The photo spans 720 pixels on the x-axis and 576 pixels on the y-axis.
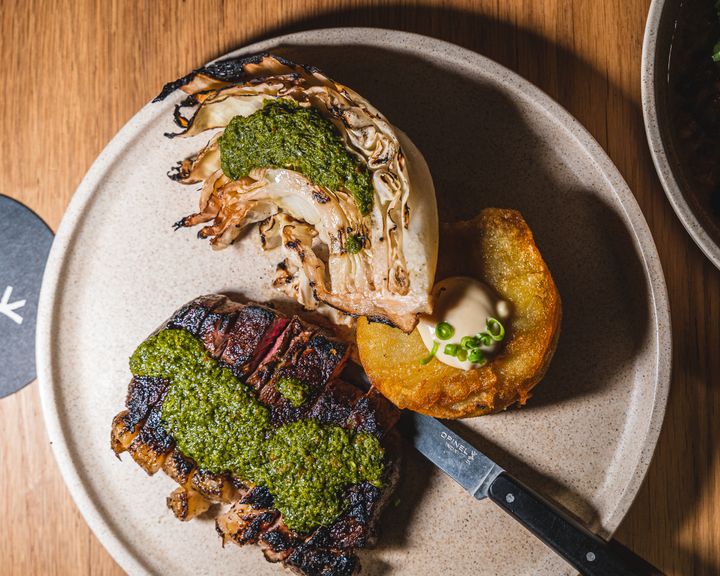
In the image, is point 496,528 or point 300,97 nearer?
point 300,97

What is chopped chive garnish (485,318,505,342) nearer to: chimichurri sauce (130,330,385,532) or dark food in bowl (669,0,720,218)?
chimichurri sauce (130,330,385,532)

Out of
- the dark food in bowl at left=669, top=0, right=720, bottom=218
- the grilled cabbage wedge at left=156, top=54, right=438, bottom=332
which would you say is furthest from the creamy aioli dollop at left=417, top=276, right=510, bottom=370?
the dark food in bowl at left=669, top=0, right=720, bottom=218

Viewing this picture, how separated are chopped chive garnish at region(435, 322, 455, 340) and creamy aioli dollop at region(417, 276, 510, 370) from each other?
0.07 feet

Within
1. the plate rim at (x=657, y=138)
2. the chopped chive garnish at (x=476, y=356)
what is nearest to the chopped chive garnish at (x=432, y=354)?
the chopped chive garnish at (x=476, y=356)

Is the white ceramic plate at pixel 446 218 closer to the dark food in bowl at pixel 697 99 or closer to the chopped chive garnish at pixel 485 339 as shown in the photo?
the dark food in bowl at pixel 697 99

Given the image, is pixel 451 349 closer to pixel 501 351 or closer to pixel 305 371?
pixel 501 351

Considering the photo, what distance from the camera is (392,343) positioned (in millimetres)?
2592

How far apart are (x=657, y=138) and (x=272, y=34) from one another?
1792 mm

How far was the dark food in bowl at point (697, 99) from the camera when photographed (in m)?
2.56

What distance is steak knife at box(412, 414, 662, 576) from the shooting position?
2.50 m

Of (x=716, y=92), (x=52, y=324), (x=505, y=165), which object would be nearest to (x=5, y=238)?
(x=52, y=324)

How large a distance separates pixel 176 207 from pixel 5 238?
3.13 feet

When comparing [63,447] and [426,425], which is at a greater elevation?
[426,425]

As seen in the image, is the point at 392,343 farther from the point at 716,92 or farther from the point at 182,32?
the point at 182,32
